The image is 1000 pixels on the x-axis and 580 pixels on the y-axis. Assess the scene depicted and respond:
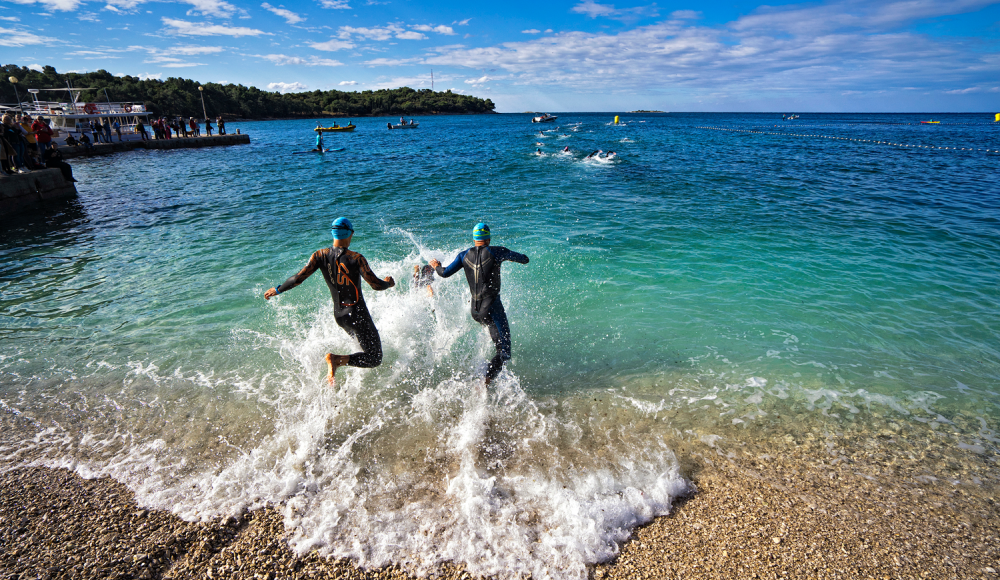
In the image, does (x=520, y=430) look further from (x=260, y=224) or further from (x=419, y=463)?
(x=260, y=224)

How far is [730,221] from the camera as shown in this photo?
53.2 ft

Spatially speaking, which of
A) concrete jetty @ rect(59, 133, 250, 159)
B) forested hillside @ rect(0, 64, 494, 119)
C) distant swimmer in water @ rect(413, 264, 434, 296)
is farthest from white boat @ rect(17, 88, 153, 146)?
distant swimmer in water @ rect(413, 264, 434, 296)

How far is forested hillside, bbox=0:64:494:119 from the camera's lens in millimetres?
85188

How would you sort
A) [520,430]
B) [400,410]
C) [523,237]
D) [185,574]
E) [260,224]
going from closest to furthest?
[185,574], [520,430], [400,410], [523,237], [260,224]

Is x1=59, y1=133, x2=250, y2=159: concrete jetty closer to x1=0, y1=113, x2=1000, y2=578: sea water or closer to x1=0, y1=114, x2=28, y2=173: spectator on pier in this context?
x1=0, y1=114, x2=28, y2=173: spectator on pier

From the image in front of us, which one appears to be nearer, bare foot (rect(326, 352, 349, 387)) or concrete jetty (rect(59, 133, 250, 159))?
bare foot (rect(326, 352, 349, 387))

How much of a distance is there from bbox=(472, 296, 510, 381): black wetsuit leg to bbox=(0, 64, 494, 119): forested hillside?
210ft

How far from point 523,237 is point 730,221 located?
26.8 ft

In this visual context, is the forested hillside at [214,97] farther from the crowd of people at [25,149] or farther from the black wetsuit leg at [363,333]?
the black wetsuit leg at [363,333]

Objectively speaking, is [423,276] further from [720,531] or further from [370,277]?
[720,531]

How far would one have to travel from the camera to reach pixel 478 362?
714cm

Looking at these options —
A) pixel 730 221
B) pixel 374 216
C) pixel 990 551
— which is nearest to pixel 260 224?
pixel 374 216

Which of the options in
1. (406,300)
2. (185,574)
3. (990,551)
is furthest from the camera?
(406,300)

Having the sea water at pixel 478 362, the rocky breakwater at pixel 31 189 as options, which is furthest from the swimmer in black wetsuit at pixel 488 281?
the rocky breakwater at pixel 31 189
